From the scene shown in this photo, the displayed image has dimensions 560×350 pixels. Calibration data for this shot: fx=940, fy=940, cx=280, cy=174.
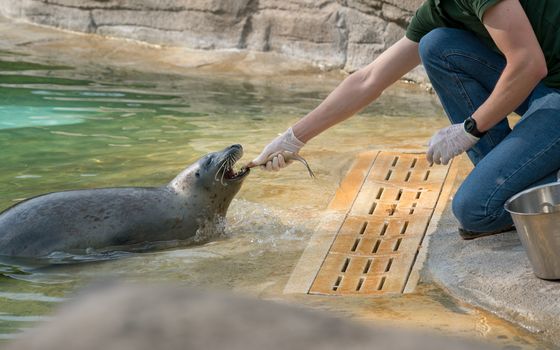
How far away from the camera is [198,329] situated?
50 centimetres

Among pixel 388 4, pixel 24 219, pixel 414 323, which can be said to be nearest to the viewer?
pixel 414 323

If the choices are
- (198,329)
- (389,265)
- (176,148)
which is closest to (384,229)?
(389,265)

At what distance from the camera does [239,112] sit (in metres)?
7.08

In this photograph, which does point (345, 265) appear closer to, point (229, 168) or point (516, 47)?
point (229, 168)

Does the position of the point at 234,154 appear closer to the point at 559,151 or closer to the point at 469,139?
the point at 469,139

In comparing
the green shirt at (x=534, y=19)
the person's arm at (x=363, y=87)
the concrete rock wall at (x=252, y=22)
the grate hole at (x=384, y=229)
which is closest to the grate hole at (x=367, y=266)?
the grate hole at (x=384, y=229)

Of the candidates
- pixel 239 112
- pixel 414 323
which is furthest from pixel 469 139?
pixel 239 112

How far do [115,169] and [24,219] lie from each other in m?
1.50

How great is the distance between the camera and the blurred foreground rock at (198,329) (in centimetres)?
49

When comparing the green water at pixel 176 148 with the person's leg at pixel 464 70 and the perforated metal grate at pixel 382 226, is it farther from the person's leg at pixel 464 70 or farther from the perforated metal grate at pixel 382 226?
the person's leg at pixel 464 70

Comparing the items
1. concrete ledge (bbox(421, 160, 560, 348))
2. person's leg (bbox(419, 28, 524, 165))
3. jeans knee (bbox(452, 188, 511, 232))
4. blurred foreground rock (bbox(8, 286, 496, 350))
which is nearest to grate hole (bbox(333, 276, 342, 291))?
concrete ledge (bbox(421, 160, 560, 348))

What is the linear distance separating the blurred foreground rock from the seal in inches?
135

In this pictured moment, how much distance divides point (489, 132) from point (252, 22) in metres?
5.85

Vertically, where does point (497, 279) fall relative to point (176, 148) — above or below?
below
